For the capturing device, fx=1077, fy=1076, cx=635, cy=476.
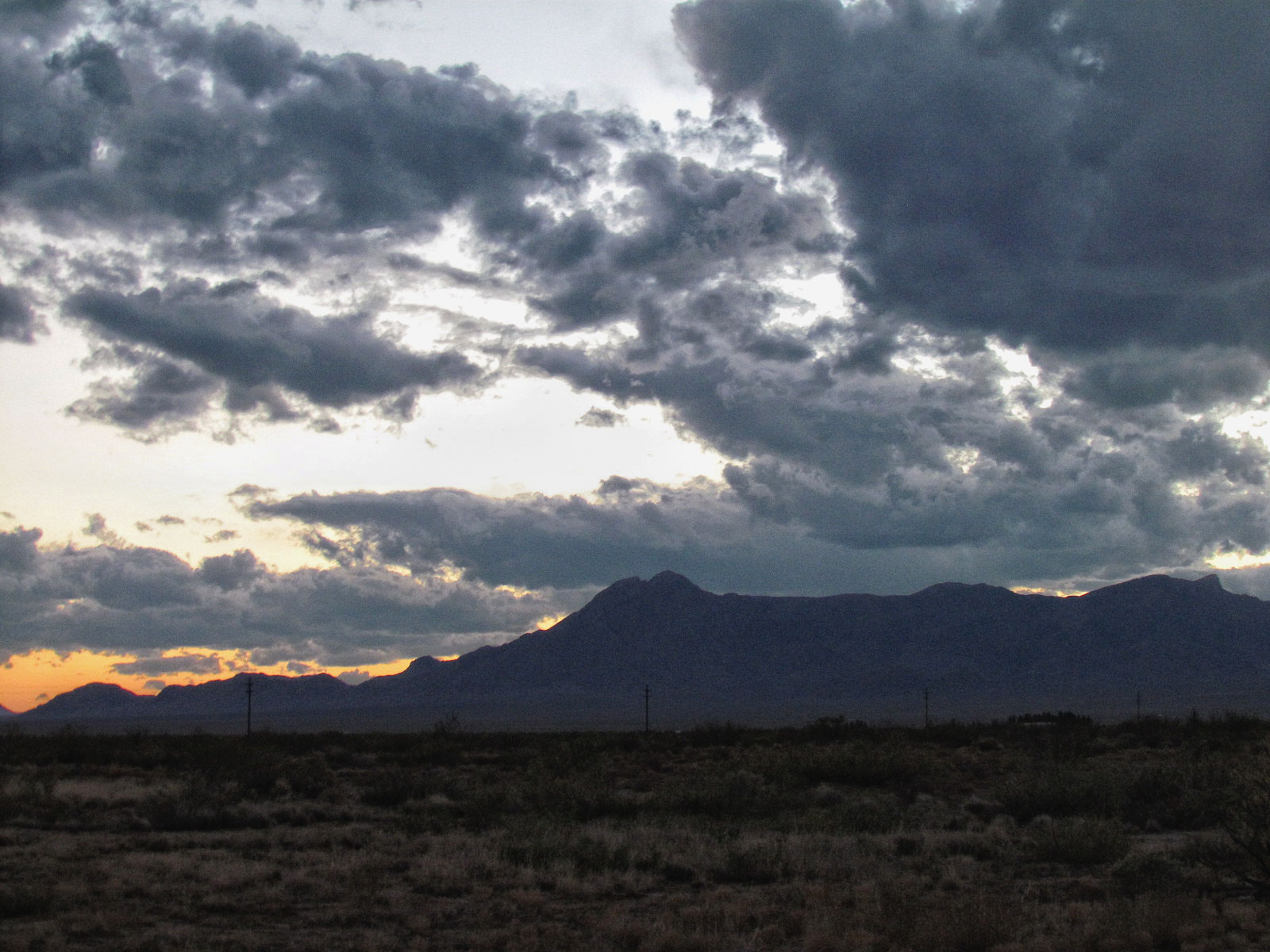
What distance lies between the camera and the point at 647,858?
62.0 feet

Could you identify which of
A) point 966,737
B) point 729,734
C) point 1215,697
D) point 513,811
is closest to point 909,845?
point 513,811

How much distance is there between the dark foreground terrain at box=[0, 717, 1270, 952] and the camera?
13570mm

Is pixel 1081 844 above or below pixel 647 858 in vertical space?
below

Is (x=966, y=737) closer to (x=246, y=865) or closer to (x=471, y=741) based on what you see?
(x=471, y=741)

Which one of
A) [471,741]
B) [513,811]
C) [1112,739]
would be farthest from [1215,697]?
[513,811]

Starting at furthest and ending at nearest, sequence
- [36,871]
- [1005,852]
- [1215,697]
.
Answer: [1215,697] < [1005,852] < [36,871]

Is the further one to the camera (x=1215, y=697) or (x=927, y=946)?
(x=1215, y=697)

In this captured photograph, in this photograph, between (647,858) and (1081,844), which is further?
(1081,844)

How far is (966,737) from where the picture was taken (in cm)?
5188

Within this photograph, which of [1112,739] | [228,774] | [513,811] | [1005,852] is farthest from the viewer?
[1112,739]

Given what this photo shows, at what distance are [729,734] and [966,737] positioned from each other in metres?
12.2

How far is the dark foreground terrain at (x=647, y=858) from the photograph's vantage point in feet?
44.5

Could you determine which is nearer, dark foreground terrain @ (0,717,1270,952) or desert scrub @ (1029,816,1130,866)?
dark foreground terrain @ (0,717,1270,952)

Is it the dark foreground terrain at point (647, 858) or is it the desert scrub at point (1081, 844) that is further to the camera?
the desert scrub at point (1081, 844)
